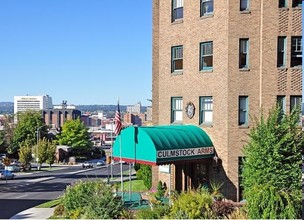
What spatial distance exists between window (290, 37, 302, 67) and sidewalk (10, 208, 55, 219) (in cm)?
1630

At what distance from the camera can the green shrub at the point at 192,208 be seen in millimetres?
16062

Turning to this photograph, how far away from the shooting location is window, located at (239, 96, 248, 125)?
76.5ft

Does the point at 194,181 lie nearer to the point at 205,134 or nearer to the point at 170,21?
the point at 205,134

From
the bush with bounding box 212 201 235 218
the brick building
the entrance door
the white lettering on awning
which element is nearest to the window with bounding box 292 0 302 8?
the brick building

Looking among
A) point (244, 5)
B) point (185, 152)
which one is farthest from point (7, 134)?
point (244, 5)

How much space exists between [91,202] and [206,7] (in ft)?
42.7

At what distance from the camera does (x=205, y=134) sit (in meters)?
23.9

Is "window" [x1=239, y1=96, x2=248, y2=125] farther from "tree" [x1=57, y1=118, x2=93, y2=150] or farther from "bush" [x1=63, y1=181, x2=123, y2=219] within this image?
"tree" [x1=57, y1=118, x2=93, y2=150]

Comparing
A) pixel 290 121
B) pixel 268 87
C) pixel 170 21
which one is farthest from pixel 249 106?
pixel 170 21

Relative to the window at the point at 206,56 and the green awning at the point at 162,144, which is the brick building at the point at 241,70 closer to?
the window at the point at 206,56

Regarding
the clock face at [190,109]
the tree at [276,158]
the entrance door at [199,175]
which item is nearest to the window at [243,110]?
the clock face at [190,109]

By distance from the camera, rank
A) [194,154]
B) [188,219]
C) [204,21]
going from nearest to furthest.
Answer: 1. [188,219]
2. [194,154]
3. [204,21]

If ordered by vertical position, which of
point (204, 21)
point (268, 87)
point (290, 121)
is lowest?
point (290, 121)

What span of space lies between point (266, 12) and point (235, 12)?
1.70 metres
